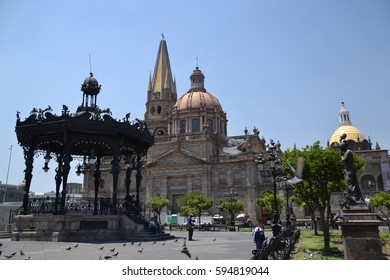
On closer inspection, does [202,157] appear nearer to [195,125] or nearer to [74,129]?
[195,125]

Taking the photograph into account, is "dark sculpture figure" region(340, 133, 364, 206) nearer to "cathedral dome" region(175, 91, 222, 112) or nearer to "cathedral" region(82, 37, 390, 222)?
"cathedral" region(82, 37, 390, 222)

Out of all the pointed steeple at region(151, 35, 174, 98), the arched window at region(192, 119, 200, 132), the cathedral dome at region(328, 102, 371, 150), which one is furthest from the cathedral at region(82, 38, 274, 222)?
the cathedral dome at region(328, 102, 371, 150)

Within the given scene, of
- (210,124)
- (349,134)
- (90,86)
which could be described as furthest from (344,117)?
(90,86)

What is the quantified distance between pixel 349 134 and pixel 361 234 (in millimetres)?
64208

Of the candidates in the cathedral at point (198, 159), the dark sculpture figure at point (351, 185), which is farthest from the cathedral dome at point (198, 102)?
the dark sculpture figure at point (351, 185)

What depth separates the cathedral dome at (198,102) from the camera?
6084 cm

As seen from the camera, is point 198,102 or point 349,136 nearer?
point 198,102

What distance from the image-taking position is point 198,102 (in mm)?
61250

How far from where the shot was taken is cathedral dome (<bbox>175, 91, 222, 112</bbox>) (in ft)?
200

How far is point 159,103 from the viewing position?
68125 millimetres

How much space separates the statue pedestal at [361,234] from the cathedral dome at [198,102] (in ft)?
170

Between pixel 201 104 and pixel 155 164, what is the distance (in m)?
14.3

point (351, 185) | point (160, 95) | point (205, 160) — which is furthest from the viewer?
point (160, 95)
